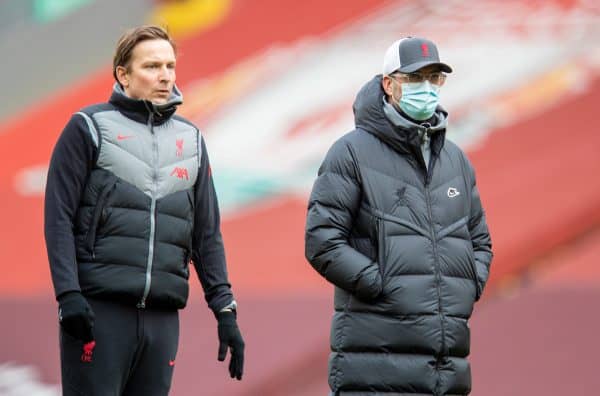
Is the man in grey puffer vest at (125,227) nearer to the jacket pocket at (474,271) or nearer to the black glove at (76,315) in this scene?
the black glove at (76,315)

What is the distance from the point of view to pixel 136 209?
144 inches

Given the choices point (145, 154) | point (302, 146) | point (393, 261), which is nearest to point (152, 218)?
point (145, 154)

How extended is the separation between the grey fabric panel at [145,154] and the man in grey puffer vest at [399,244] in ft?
1.28

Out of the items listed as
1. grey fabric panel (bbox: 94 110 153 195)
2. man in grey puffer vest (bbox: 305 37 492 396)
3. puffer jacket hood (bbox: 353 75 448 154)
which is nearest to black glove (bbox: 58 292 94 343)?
grey fabric panel (bbox: 94 110 153 195)

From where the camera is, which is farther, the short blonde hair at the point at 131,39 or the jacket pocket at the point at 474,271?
the jacket pocket at the point at 474,271

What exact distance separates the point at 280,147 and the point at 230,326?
125 inches

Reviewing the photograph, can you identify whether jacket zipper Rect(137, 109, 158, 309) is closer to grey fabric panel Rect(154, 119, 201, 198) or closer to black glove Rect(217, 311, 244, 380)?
grey fabric panel Rect(154, 119, 201, 198)

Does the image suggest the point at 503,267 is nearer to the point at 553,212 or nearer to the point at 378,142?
the point at 553,212

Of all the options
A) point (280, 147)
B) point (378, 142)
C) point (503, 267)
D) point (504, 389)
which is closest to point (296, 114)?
point (280, 147)

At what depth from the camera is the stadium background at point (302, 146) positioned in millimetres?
6172

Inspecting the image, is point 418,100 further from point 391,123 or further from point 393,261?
point 393,261

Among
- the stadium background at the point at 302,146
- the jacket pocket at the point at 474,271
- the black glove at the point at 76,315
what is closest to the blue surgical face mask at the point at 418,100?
the jacket pocket at the point at 474,271

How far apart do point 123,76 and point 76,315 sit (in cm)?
69

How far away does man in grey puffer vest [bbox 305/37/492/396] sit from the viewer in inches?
151
